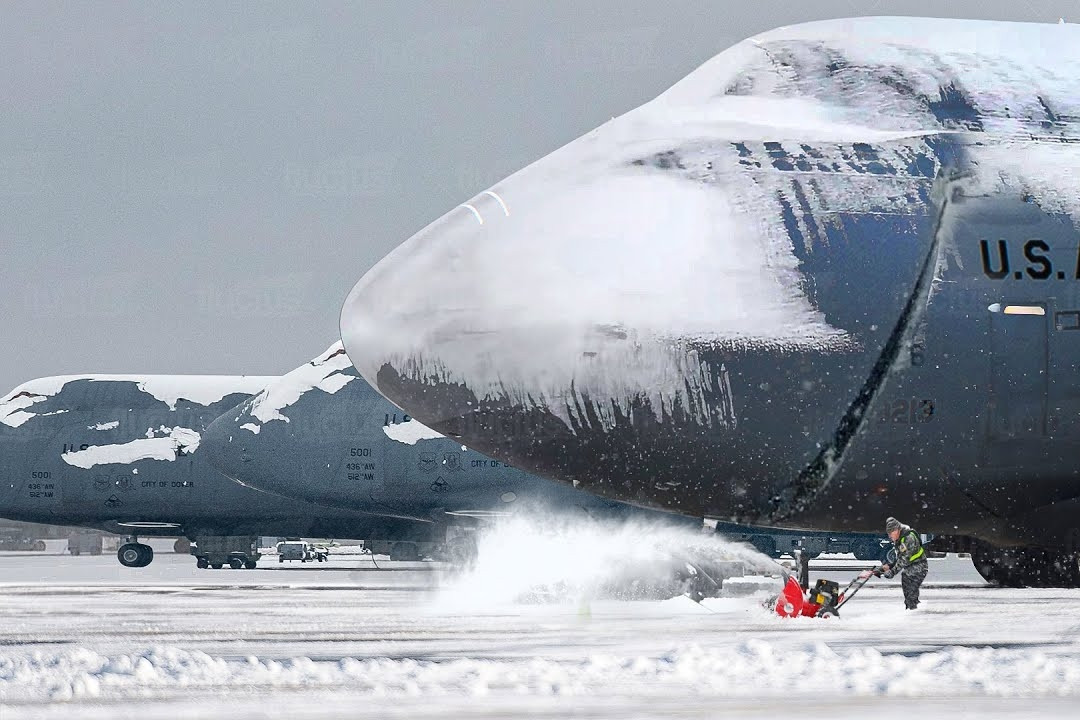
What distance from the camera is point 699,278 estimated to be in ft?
35.7

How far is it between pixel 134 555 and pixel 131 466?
9042 millimetres

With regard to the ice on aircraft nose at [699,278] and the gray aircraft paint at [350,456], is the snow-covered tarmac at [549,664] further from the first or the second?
the gray aircraft paint at [350,456]

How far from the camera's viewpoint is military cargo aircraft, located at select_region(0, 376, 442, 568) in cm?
4947

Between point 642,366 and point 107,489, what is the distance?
41870 mm

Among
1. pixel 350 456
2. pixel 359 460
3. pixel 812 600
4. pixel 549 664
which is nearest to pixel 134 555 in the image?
pixel 350 456

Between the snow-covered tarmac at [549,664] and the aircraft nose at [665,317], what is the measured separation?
145 cm

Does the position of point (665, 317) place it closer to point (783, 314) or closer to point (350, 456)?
point (783, 314)

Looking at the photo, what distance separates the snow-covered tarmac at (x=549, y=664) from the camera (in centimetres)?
951

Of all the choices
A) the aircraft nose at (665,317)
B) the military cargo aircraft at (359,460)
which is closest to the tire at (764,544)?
the military cargo aircraft at (359,460)

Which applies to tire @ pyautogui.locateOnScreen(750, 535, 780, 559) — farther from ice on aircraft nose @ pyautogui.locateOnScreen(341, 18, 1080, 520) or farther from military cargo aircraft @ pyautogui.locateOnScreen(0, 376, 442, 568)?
ice on aircraft nose @ pyautogui.locateOnScreen(341, 18, 1080, 520)

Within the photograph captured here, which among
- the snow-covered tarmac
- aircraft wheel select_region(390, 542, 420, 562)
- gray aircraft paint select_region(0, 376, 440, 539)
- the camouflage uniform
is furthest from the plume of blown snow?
gray aircraft paint select_region(0, 376, 440, 539)

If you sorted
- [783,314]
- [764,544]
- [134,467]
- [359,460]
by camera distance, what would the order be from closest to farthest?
1. [783,314]
2. [764,544]
3. [359,460]
4. [134,467]

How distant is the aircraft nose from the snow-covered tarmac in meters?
1.45

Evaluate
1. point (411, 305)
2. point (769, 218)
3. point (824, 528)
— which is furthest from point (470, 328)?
point (824, 528)
